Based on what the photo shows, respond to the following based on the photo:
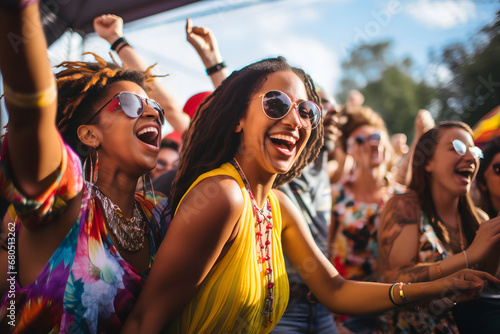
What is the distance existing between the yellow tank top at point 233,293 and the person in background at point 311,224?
2.38 ft

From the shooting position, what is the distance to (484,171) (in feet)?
8.80

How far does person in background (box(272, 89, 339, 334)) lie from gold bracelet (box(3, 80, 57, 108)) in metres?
1.67

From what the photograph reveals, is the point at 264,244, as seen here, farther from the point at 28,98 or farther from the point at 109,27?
the point at 109,27

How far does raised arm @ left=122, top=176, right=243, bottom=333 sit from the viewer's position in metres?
1.50

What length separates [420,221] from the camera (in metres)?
2.51

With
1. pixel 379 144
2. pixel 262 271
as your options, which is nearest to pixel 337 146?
pixel 379 144

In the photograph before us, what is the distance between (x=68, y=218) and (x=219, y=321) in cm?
68

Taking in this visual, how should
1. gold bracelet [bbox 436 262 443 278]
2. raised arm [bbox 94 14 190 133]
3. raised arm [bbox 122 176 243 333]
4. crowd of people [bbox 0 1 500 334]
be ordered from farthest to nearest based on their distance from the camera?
raised arm [bbox 94 14 190 133] < gold bracelet [bbox 436 262 443 278] < raised arm [bbox 122 176 243 333] < crowd of people [bbox 0 1 500 334]

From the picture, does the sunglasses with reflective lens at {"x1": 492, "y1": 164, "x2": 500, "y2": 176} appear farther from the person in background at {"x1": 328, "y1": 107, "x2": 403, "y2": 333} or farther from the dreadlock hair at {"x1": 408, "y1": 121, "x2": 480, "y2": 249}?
the person in background at {"x1": 328, "y1": 107, "x2": 403, "y2": 333}

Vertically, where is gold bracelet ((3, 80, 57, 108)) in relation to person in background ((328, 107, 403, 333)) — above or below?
above

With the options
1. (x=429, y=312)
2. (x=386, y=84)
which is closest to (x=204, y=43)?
(x=429, y=312)

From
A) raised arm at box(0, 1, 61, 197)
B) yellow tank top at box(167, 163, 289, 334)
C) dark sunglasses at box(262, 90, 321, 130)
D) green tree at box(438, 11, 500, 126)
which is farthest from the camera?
green tree at box(438, 11, 500, 126)

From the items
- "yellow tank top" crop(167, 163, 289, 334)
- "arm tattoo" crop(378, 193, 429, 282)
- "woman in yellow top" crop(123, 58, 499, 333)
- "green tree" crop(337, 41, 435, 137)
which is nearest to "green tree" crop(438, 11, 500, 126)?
"arm tattoo" crop(378, 193, 429, 282)

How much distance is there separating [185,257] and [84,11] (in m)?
3.84
